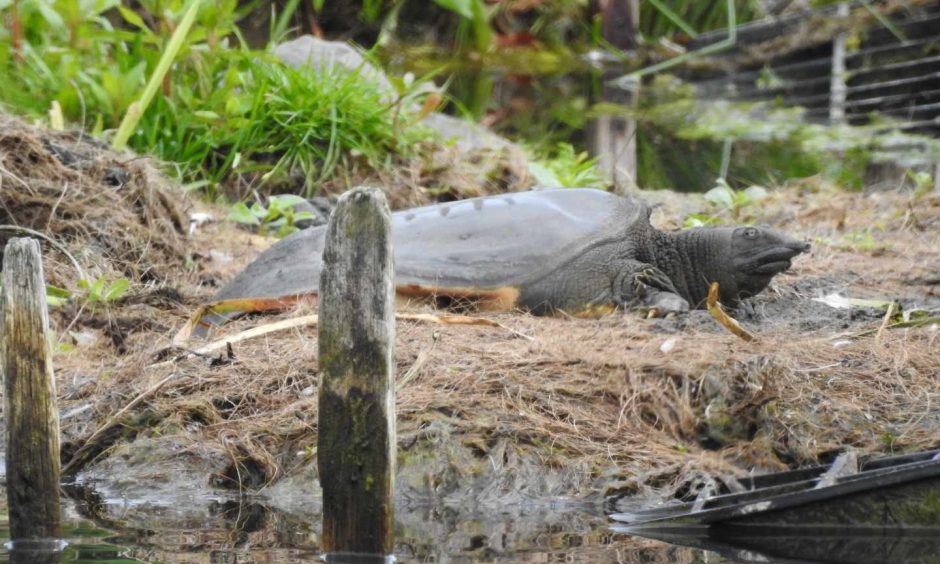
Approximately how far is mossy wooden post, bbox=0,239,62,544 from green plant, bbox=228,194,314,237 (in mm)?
3934

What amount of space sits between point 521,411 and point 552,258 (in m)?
1.42

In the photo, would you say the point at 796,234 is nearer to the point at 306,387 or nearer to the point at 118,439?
the point at 306,387

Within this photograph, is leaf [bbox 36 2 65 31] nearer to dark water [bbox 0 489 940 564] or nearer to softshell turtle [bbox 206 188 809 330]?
softshell turtle [bbox 206 188 809 330]

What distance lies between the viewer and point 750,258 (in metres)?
5.77

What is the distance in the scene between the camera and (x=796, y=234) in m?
7.54

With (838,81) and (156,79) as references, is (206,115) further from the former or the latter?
(838,81)

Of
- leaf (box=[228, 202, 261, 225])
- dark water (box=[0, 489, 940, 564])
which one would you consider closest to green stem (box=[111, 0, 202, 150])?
leaf (box=[228, 202, 261, 225])

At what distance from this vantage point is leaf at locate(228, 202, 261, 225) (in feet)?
24.2

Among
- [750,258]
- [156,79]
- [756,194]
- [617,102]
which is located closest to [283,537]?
[750,258]

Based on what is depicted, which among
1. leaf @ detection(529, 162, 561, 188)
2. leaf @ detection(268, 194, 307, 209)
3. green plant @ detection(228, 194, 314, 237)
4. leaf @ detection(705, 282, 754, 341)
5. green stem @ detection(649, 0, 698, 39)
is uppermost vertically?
green stem @ detection(649, 0, 698, 39)

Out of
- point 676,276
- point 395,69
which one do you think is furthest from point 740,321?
point 395,69

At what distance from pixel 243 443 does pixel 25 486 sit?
93 centimetres

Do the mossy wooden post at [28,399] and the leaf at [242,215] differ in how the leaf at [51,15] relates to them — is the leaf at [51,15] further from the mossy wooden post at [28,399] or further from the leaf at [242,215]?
the mossy wooden post at [28,399]

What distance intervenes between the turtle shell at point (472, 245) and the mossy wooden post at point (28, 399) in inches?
81.1
